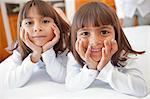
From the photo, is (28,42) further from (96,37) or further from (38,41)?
(96,37)

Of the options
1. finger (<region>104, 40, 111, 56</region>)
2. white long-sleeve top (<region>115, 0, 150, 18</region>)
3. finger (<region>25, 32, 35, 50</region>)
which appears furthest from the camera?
white long-sleeve top (<region>115, 0, 150, 18</region>)

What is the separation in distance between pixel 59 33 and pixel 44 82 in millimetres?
182

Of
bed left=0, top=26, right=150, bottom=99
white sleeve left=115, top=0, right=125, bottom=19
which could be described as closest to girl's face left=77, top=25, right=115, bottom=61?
bed left=0, top=26, right=150, bottom=99

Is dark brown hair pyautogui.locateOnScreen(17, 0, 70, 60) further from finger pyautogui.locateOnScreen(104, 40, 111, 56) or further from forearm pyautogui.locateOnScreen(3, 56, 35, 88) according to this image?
finger pyautogui.locateOnScreen(104, 40, 111, 56)

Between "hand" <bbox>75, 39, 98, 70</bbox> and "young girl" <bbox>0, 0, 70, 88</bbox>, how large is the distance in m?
0.13

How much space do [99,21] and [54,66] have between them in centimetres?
24

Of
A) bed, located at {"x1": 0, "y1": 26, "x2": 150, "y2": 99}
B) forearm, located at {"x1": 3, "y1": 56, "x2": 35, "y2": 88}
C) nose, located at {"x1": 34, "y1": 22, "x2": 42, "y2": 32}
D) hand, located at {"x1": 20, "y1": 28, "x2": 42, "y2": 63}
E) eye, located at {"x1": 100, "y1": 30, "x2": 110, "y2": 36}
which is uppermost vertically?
nose, located at {"x1": 34, "y1": 22, "x2": 42, "y2": 32}

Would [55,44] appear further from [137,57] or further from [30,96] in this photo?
[137,57]

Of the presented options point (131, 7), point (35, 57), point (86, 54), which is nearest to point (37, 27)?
point (35, 57)

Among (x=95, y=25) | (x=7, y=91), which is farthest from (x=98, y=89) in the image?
(x=7, y=91)

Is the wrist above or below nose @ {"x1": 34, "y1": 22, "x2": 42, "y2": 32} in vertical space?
below

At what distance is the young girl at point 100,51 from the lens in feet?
2.40

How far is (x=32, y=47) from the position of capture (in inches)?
33.3

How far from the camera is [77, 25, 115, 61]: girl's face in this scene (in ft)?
2.44
